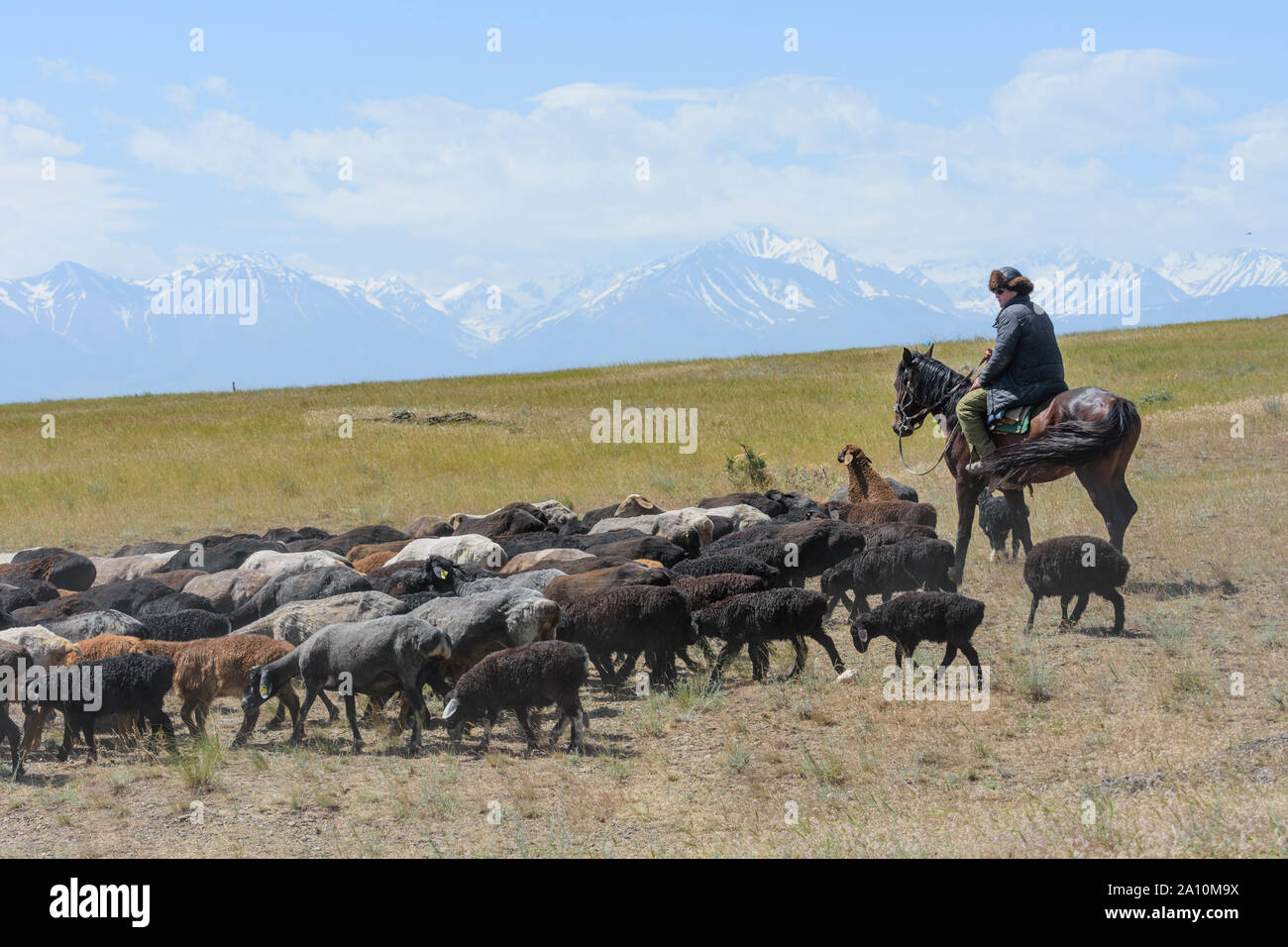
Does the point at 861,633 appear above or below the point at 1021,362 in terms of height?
below

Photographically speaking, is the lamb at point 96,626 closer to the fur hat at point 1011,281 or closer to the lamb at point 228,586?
the lamb at point 228,586

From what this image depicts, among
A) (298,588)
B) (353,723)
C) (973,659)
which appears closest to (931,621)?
(973,659)

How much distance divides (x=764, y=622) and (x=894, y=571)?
252cm

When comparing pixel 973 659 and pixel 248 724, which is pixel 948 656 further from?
pixel 248 724

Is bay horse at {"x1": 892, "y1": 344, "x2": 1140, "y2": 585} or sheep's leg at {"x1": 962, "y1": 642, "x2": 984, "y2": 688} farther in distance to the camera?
bay horse at {"x1": 892, "y1": 344, "x2": 1140, "y2": 585}

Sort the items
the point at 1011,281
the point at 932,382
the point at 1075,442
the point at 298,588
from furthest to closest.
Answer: the point at 932,382
the point at 1011,281
the point at 298,588
the point at 1075,442

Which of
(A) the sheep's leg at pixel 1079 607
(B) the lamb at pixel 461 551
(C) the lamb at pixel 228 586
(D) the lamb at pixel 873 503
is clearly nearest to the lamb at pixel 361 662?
(C) the lamb at pixel 228 586

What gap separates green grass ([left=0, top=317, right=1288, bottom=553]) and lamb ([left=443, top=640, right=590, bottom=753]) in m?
13.4

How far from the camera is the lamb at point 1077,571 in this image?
1028 cm

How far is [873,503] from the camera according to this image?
1563cm

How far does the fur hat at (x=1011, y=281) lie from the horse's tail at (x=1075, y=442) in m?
1.76

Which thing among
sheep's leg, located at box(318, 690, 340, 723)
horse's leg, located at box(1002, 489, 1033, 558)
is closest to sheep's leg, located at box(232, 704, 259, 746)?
sheep's leg, located at box(318, 690, 340, 723)

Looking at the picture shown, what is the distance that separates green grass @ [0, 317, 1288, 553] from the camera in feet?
81.7

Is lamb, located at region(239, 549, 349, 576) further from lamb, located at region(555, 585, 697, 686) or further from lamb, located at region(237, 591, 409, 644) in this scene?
lamb, located at region(555, 585, 697, 686)
